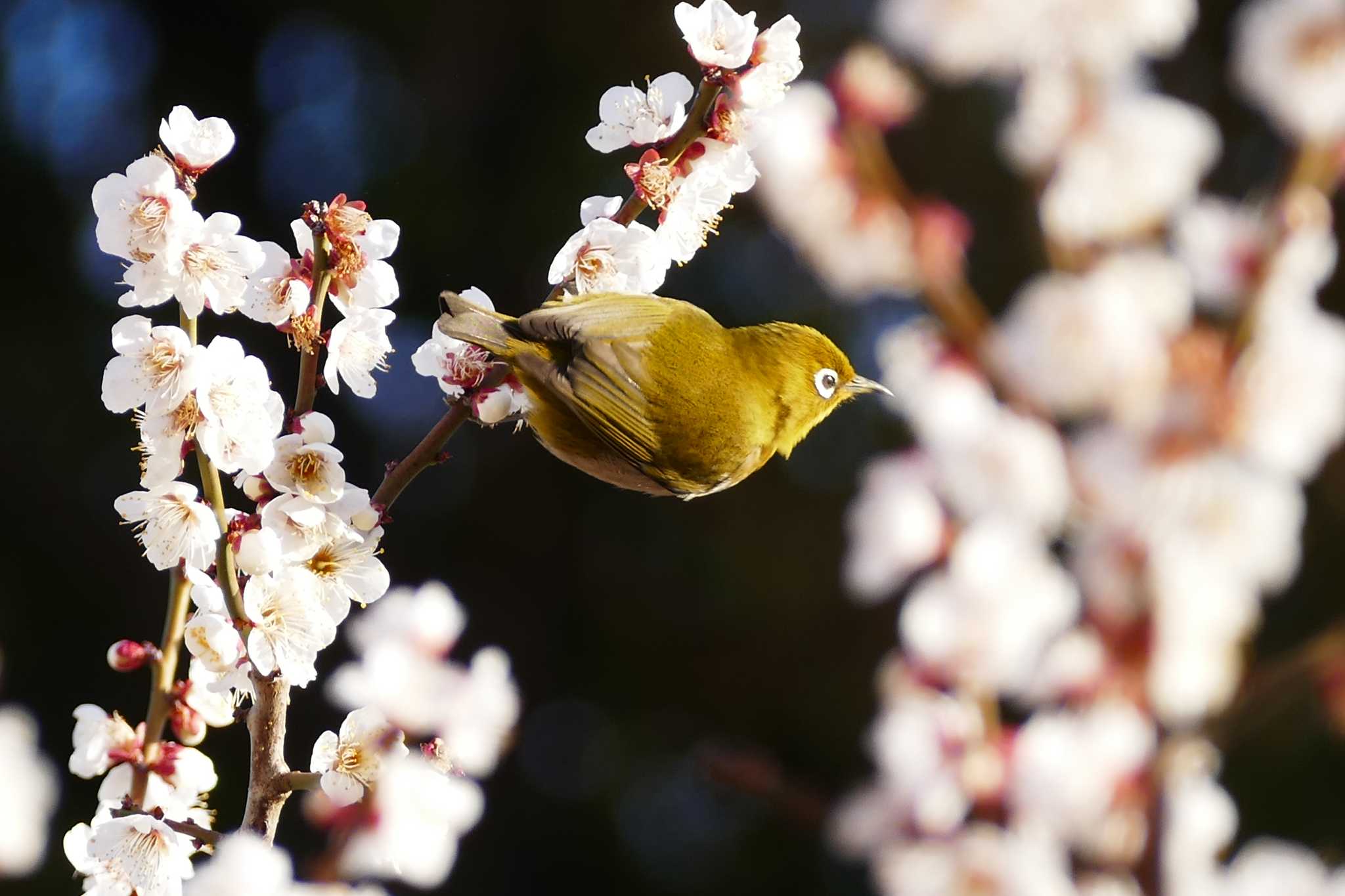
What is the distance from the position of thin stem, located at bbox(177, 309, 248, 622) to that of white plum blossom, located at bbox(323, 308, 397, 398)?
0.11 metres

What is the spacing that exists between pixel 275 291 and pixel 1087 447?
5.91 ft

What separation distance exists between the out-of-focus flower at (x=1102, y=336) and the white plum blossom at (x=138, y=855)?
1.87 m

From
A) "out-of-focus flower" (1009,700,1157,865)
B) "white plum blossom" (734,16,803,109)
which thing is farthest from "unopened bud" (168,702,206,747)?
"out-of-focus flower" (1009,700,1157,865)

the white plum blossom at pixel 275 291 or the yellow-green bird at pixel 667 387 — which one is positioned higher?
the yellow-green bird at pixel 667 387

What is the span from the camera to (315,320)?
3.07 feet

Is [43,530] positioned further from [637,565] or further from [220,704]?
[220,704]

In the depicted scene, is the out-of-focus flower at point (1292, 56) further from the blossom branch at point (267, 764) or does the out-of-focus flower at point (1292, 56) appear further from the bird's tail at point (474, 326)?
the blossom branch at point (267, 764)

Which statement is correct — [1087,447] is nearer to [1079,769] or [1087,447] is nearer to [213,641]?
[1079,769]


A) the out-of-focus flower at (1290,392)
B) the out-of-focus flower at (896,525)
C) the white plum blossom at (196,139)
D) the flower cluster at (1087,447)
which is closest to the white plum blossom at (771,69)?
the white plum blossom at (196,139)

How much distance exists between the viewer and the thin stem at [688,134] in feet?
3.46

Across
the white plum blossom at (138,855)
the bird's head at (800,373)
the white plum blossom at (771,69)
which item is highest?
the bird's head at (800,373)

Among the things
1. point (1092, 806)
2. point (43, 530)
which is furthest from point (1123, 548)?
point (43, 530)

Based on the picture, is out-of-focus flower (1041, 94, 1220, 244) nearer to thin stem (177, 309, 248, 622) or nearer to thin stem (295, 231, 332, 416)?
thin stem (295, 231, 332, 416)

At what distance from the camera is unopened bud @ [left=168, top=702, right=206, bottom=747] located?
92cm
